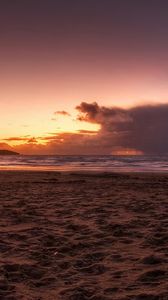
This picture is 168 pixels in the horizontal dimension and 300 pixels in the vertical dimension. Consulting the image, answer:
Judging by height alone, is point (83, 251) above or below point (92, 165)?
below

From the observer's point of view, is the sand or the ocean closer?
the sand

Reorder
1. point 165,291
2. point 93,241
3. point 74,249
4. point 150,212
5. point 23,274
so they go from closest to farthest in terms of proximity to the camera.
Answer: point 165,291 → point 23,274 → point 74,249 → point 93,241 → point 150,212

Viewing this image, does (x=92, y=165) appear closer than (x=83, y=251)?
No

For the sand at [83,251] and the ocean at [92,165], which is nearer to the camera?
the sand at [83,251]

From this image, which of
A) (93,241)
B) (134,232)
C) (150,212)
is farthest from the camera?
(150,212)

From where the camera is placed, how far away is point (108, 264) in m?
5.36

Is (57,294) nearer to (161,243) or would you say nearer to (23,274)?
(23,274)

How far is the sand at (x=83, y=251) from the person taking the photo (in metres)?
4.39

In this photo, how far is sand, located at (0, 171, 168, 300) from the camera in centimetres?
439

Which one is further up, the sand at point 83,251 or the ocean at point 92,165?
the ocean at point 92,165

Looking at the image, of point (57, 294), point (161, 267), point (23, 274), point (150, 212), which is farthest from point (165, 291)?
point (150, 212)

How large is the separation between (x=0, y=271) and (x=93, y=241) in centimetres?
213

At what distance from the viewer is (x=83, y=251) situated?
19.8 ft

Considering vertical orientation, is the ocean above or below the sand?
above
